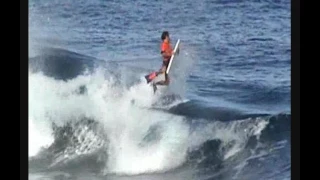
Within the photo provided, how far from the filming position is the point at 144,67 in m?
3.93

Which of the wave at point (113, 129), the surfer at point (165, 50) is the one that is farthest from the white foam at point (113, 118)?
the surfer at point (165, 50)

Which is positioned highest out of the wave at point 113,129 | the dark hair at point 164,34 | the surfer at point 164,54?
the dark hair at point 164,34

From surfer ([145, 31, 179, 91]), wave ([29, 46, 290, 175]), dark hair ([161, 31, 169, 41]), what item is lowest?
wave ([29, 46, 290, 175])

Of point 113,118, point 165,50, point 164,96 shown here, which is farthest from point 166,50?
point 113,118

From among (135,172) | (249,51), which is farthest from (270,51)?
(135,172)

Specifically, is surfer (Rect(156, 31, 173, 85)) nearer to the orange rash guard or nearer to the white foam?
the orange rash guard

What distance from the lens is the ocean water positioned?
3.91m

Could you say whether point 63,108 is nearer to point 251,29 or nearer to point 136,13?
point 136,13

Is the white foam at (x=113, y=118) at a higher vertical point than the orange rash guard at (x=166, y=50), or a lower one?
lower

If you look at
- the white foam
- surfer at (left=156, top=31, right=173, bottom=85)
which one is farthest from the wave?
surfer at (left=156, top=31, right=173, bottom=85)

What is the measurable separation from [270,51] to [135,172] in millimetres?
845

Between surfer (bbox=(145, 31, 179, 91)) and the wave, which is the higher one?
surfer (bbox=(145, 31, 179, 91))

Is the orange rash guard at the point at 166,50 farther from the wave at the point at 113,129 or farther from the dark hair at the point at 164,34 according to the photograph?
the wave at the point at 113,129

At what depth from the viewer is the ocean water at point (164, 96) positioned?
12.8 ft
